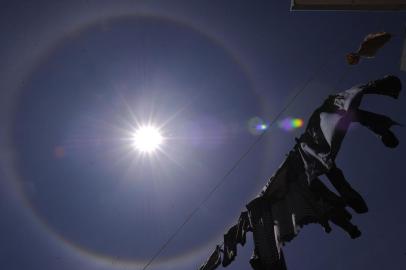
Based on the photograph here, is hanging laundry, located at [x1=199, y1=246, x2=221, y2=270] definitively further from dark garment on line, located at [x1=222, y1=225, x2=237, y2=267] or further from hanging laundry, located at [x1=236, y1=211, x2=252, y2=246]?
hanging laundry, located at [x1=236, y1=211, x2=252, y2=246]

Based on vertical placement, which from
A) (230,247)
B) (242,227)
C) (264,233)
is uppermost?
(242,227)

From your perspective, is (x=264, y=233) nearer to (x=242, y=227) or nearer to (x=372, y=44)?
(x=242, y=227)

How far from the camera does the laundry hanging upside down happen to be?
11.2 feet

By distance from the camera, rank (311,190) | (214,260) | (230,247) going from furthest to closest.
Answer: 1. (214,260)
2. (230,247)
3. (311,190)

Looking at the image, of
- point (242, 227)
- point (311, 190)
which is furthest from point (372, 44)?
point (242, 227)

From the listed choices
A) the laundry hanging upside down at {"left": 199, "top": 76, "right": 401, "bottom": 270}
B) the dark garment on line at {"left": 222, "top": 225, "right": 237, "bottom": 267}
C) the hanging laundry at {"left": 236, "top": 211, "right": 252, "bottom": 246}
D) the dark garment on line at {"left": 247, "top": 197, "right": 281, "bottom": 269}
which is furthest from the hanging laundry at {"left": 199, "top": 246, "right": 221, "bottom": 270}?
the dark garment on line at {"left": 247, "top": 197, "right": 281, "bottom": 269}

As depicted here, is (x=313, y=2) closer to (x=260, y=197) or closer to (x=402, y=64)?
(x=402, y=64)

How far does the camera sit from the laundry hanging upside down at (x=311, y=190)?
3412 millimetres

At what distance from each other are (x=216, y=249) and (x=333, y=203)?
2456 millimetres

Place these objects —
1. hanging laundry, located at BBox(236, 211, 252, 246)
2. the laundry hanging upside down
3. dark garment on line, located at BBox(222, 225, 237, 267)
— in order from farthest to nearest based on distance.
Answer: dark garment on line, located at BBox(222, 225, 237, 267) < hanging laundry, located at BBox(236, 211, 252, 246) < the laundry hanging upside down

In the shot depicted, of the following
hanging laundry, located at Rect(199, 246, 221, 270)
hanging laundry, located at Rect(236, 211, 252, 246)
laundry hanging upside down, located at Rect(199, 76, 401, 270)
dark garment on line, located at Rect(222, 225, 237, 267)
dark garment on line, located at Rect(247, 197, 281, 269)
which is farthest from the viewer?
hanging laundry, located at Rect(199, 246, 221, 270)

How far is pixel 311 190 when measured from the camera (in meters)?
3.95

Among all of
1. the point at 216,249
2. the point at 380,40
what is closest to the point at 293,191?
the point at 216,249

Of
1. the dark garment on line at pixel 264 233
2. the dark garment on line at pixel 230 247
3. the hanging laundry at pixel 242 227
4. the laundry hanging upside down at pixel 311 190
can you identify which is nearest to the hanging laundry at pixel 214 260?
the laundry hanging upside down at pixel 311 190
